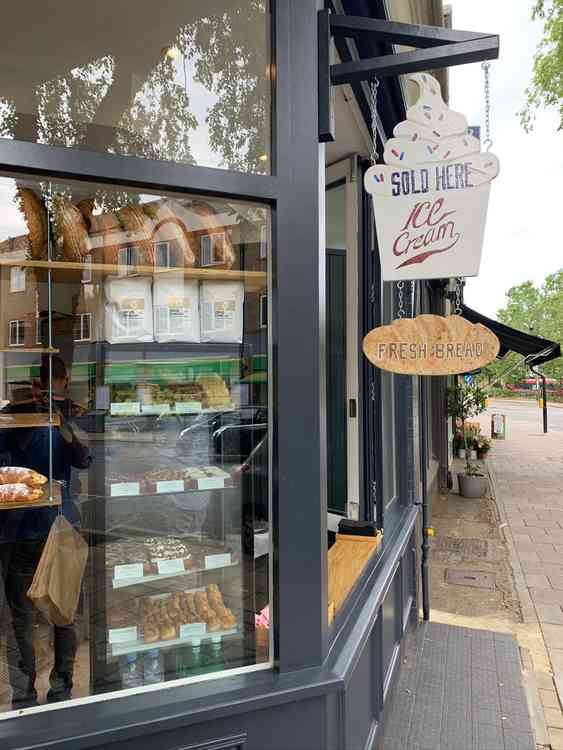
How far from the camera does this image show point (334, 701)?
73.8 inches

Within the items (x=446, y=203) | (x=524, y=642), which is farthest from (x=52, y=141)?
(x=524, y=642)

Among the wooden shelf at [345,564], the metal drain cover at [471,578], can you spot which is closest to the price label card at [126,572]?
the wooden shelf at [345,564]

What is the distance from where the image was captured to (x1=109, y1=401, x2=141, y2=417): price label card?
7.23ft

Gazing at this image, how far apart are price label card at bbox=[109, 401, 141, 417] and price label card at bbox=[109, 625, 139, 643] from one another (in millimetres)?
794

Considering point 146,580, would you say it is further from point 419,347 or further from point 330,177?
point 330,177

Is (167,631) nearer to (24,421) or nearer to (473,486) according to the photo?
(24,421)

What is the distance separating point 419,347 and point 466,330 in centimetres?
20

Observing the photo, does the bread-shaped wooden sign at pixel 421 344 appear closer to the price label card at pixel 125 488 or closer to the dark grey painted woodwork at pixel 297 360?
the dark grey painted woodwork at pixel 297 360

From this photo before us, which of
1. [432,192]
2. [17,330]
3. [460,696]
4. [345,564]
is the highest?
[432,192]

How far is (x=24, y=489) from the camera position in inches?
81.7

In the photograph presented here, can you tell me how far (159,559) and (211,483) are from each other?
1.18 ft

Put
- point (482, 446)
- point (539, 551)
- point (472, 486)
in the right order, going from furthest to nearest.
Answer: point (482, 446), point (472, 486), point (539, 551)

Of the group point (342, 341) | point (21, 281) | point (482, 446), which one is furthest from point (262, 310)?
point (482, 446)

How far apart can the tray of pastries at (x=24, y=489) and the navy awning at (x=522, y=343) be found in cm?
853
